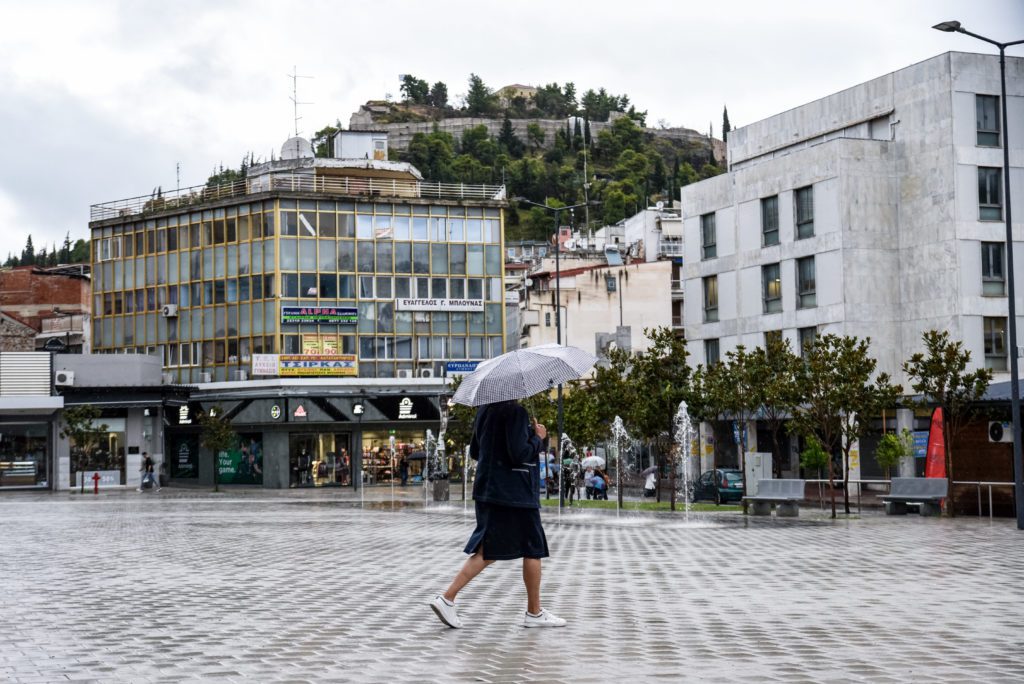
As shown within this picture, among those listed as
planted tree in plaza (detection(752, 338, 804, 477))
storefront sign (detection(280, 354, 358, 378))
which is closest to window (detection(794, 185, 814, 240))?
planted tree in plaza (detection(752, 338, 804, 477))

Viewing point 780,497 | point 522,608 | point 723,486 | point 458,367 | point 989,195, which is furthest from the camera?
point 458,367

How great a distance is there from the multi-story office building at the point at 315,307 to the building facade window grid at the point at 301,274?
0.07m

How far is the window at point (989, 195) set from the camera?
46.8 metres

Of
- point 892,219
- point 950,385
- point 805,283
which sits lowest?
point 950,385

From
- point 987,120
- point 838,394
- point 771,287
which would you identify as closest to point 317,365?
point 771,287

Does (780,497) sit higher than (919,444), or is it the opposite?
(919,444)

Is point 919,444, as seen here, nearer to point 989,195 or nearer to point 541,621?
point 989,195

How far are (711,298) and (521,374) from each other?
4687cm

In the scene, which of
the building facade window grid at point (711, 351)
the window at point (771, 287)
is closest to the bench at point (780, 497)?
the window at point (771, 287)

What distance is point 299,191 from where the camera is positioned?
216ft

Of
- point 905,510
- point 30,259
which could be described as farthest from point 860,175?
point 30,259

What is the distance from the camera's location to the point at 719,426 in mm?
55906

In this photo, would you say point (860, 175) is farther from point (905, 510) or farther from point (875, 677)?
point (875, 677)

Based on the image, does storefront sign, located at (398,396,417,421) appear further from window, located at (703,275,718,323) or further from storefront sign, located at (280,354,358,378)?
window, located at (703,275,718,323)
